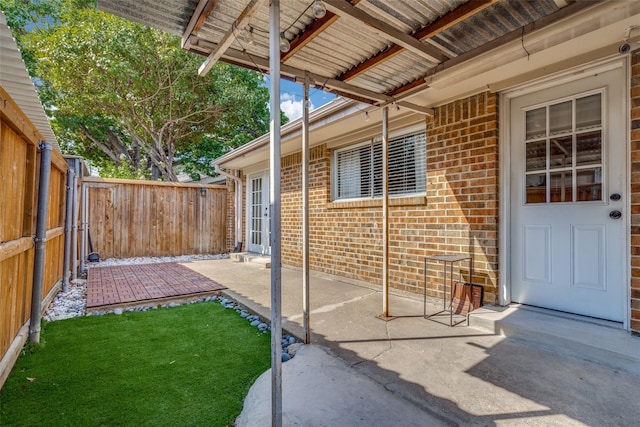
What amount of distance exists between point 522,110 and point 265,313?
3.72 m

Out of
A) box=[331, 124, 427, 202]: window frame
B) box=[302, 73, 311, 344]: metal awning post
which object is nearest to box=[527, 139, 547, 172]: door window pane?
box=[331, 124, 427, 202]: window frame

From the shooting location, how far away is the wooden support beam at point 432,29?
2.10 m

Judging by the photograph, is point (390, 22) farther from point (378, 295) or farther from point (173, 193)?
point (173, 193)

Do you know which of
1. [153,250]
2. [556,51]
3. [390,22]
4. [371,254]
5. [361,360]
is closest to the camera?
[390,22]

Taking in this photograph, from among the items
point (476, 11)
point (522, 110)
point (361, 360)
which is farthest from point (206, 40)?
point (522, 110)

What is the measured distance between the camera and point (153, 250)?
9062 mm

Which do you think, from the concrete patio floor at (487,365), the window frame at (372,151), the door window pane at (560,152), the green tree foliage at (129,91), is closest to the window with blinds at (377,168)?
the window frame at (372,151)

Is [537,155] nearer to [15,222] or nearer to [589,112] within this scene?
[589,112]

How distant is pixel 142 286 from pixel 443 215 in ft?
15.8

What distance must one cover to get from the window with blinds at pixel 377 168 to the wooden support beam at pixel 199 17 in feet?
10.8

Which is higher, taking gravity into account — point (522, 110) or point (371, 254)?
point (522, 110)

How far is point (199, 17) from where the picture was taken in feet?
7.17

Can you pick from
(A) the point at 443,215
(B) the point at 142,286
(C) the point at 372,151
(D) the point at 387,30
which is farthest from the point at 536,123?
(B) the point at 142,286

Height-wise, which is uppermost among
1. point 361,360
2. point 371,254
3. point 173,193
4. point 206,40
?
point 206,40
